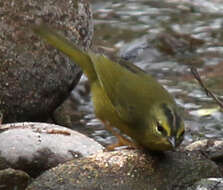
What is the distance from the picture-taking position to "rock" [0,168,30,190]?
5234 mm

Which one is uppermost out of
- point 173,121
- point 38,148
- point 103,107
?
point 173,121

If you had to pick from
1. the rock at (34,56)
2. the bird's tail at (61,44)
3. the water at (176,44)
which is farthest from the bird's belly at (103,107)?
the water at (176,44)

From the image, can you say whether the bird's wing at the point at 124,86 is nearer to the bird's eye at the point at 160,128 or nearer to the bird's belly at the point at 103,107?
the bird's belly at the point at 103,107

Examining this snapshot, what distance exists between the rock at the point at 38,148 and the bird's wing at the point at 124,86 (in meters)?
0.68

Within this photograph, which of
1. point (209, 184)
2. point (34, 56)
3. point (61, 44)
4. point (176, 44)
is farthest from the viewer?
point (176, 44)

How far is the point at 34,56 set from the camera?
6.84m

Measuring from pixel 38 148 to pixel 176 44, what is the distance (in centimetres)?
609

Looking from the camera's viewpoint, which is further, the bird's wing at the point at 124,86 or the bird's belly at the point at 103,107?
the bird's belly at the point at 103,107

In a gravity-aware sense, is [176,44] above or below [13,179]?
below

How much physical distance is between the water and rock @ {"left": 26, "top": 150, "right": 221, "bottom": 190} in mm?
2343

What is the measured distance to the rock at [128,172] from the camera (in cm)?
508

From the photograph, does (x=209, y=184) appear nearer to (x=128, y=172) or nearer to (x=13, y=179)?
(x=128, y=172)

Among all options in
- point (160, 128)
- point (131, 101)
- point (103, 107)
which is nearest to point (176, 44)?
point (103, 107)

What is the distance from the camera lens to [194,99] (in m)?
9.20
